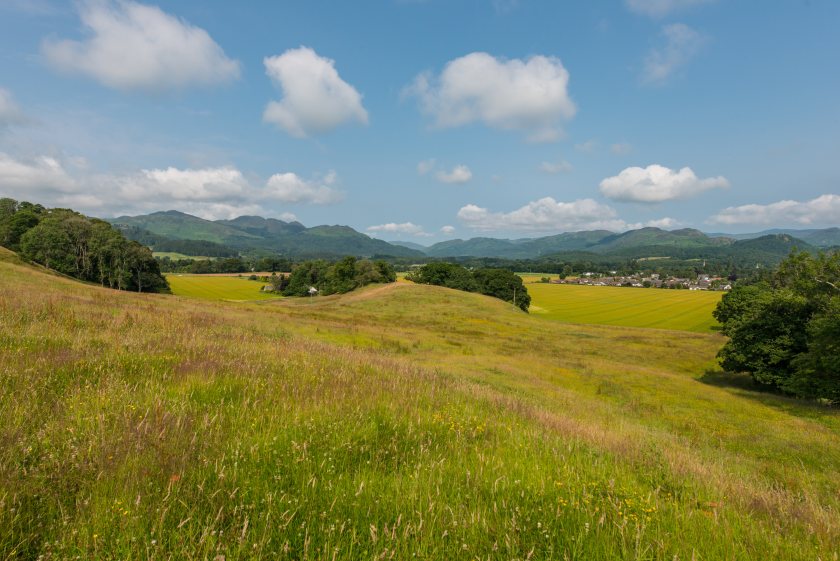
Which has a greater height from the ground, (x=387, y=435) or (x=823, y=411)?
(x=387, y=435)

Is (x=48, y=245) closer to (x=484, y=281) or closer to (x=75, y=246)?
(x=75, y=246)

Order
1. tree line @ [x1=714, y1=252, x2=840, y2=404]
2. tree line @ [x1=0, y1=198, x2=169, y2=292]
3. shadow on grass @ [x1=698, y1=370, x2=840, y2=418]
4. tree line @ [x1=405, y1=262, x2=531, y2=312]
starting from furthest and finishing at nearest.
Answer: tree line @ [x1=405, y1=262, x2=531, y2=312] < tree line @ [x1=0, y1=198, x2=169, y2=292] < tree line @ [x1=714, y1=252, x2=840, y2=404] < shadow on grass @ [x1=698, y1=370, x2=840, y2=418]

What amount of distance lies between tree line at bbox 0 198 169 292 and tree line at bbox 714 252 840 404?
361ft

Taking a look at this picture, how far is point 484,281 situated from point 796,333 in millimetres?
85427

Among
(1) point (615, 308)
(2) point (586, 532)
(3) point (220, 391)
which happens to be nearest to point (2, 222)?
(3) point (220, 391)

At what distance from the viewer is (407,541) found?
2.92 m

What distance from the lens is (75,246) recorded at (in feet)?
258

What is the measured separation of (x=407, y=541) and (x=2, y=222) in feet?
394

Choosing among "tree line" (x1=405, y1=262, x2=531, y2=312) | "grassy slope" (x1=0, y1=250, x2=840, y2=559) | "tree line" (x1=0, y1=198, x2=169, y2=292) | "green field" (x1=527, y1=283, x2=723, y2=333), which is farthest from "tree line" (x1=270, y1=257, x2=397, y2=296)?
"grassy slope" (x1=0, y1=250, x2=840, y2=559)

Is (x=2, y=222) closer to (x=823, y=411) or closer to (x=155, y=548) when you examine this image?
(x=155, y=548)

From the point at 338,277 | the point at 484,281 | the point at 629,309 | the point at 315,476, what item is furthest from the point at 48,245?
the point at 629,309

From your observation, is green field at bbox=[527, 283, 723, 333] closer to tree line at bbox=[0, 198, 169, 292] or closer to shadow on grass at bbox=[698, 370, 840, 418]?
shadow on grass at bbox=[698, 370, 840, 418]

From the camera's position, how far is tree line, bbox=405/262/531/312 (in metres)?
117

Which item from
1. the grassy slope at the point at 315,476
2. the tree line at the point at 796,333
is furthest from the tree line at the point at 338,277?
the grassy slope at the point at 315,476
